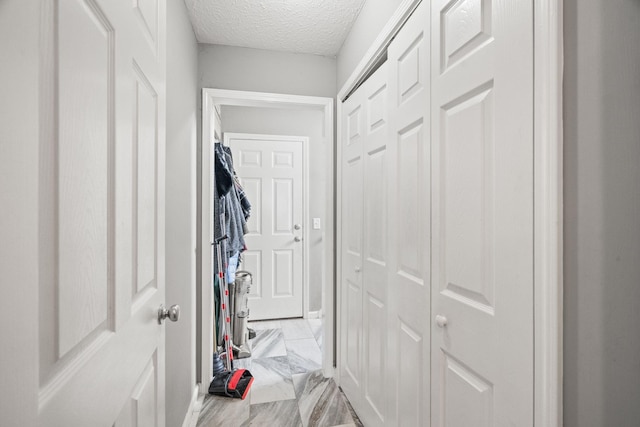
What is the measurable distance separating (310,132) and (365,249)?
2223mm

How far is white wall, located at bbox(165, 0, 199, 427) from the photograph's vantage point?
5.21 ft

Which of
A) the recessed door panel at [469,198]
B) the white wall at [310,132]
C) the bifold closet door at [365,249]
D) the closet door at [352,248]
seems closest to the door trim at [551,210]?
the recessed door panel at [469,198]

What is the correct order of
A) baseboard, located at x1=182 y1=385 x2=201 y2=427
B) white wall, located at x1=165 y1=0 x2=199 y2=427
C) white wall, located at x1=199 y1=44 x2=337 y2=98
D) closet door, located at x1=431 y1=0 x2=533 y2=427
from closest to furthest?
closet door, located at x1=431 y1=0 x2=533 y2=427, white wall, located at x1=165 y1=0 x2=199 y2=427, baseboard, located at x1=182 y1=385 x2=201 y2=427, white wall, located at x1=199 y1=44 x2=337 y2=98

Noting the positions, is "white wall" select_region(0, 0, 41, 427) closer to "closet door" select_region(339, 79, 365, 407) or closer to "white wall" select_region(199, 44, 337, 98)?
"closet door" select_region(339, 79, 365, 407)

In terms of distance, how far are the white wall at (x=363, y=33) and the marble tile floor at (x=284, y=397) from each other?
6.99ft

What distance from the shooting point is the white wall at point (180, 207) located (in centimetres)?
159

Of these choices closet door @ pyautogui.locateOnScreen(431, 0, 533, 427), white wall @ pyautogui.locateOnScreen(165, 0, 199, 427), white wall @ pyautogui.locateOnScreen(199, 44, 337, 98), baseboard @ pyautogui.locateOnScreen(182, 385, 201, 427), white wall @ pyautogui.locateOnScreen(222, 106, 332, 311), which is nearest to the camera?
closet door @ pyautogui.locateOnScreen(431, 0, 533, 427)

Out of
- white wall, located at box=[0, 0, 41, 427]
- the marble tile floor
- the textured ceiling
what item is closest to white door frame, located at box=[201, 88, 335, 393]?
the marble tile floor

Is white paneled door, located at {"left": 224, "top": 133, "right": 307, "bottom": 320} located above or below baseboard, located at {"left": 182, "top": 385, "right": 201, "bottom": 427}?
above

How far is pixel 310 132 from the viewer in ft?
12.3

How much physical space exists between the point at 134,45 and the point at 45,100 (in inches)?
16.9

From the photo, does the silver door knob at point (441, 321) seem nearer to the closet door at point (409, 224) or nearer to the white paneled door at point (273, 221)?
the closet door at point (409, 224)

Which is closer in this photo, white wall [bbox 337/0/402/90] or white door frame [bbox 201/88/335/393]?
white wall [bbox 337/0/402/90]

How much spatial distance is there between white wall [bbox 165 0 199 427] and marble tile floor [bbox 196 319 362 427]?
277mm
